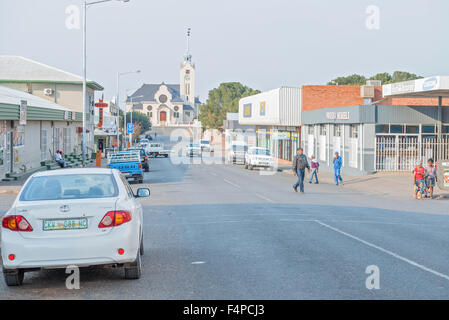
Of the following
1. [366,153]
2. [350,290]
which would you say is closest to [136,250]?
[350,290]

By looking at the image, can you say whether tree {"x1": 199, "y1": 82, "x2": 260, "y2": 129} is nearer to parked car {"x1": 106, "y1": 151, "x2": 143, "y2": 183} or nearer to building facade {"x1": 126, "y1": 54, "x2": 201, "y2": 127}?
building facade {"x1": 126, "y1": 54, "x2": 201, "y2": 127}

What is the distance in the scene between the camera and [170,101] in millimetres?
174000

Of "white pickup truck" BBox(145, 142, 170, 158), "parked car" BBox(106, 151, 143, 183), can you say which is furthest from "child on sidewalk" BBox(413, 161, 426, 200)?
"white pickup truck" BBox(145, 142, 170, 158)

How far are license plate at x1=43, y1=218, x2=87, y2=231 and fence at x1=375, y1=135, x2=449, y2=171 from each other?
30084mm

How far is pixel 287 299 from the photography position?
7.35m

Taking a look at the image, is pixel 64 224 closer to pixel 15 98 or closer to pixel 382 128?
pixel 15 98

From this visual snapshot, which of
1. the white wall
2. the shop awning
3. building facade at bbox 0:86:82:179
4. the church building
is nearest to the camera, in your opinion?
building facade at bbox 0:86:82:179

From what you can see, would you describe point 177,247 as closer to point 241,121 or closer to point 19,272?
point 19,272

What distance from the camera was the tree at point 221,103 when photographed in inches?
4496

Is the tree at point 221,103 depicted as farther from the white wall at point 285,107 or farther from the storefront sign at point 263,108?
the white wall at point 285,107

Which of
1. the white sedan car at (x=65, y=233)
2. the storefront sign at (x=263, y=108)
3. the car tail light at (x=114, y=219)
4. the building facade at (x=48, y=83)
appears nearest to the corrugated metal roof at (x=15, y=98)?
the building facade at (x=48, y=83)

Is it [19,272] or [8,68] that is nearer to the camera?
[19,272]

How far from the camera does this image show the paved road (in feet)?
25.8
